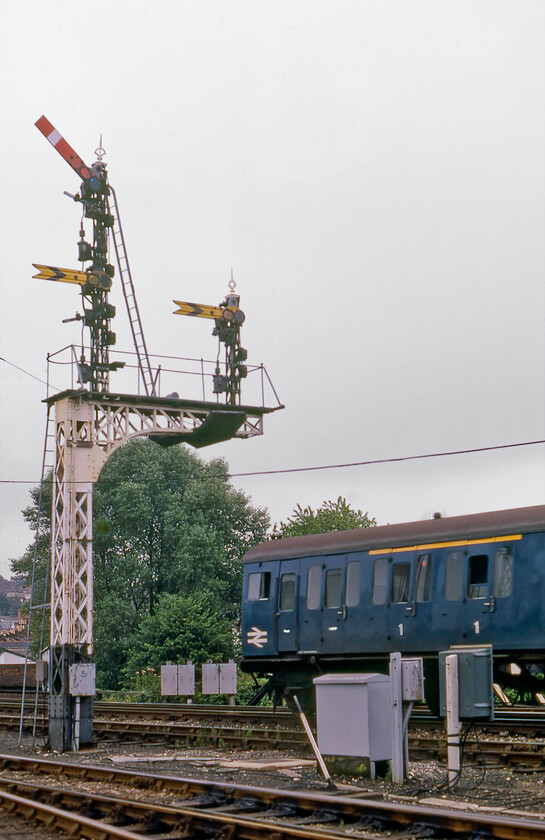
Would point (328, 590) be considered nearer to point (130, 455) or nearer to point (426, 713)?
point (426, 713)

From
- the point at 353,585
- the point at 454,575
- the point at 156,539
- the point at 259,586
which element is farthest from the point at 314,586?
the point at 156,539

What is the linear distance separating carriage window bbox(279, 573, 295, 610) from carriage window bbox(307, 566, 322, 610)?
1.47ft

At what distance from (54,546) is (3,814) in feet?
28.5

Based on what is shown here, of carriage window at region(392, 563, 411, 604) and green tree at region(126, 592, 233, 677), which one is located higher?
carriage window at region(392, 563, 411, 604)

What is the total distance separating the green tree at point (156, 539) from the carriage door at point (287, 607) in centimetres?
2841

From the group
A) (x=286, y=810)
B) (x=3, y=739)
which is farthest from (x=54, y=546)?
(x=286, y=810)

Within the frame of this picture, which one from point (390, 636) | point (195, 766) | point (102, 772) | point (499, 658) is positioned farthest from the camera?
point (390, 636)

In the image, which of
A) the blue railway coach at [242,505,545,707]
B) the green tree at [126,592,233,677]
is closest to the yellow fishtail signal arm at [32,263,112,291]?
the blue railway coach at [242,505,545,707]

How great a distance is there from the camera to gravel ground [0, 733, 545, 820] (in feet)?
33.9

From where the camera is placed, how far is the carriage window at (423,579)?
17531mm

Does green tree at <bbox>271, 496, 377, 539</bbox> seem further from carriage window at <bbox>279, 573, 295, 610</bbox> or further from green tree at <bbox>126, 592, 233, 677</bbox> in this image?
carriage window at <bbox>279, 573, 295, 610</bbox>

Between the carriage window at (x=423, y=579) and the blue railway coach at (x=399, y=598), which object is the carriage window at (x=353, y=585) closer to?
the blue railway coach at (x=399, y=598)

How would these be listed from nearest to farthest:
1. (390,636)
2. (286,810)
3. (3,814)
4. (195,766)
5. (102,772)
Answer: (286,810), (3,814), (102,772), (195,766), (390,636)

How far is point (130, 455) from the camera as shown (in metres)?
52.3
